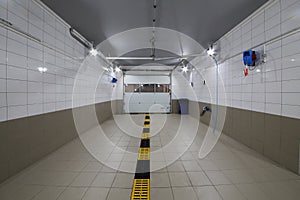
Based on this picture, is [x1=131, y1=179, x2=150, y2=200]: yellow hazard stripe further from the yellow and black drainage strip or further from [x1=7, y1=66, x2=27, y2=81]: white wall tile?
[x1=7, y1=66, x2=27, y2=81]: white wall tile

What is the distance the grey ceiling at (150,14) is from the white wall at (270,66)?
1.01ft

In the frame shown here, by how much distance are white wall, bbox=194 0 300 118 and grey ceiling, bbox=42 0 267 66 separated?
1.01 ft

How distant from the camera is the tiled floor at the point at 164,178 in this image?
175 centimetres

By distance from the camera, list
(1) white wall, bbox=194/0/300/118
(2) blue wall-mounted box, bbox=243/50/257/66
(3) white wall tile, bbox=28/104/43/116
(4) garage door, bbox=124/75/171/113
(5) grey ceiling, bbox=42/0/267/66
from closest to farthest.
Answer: (1) white wall, bbox=194/0/300/118
(3) white wall tile, bbox=28/104/43/116
(5) grey ceiling, bbox=42/0/267/66
(2) blue wall-mounted box, bbox=243/50/257/66
(4) garage door, bbox=124/75/171/113

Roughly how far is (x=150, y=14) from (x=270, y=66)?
8.18 ft

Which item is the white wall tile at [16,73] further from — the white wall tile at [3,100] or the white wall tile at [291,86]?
the white wall tile at [291,86]

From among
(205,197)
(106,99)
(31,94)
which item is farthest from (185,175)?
(106,99)

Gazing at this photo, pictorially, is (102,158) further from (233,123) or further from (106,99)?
(106,99)

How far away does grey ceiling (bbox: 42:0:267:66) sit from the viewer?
2645mm

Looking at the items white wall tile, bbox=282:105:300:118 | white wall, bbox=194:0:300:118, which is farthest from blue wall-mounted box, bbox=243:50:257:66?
white wall tile, bbox=282:105:300:118

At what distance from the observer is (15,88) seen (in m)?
2.19

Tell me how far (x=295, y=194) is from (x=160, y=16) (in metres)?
3.52

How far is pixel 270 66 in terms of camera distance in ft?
8.79

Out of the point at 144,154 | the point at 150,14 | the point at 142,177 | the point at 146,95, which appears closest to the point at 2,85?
the point at 142,177
